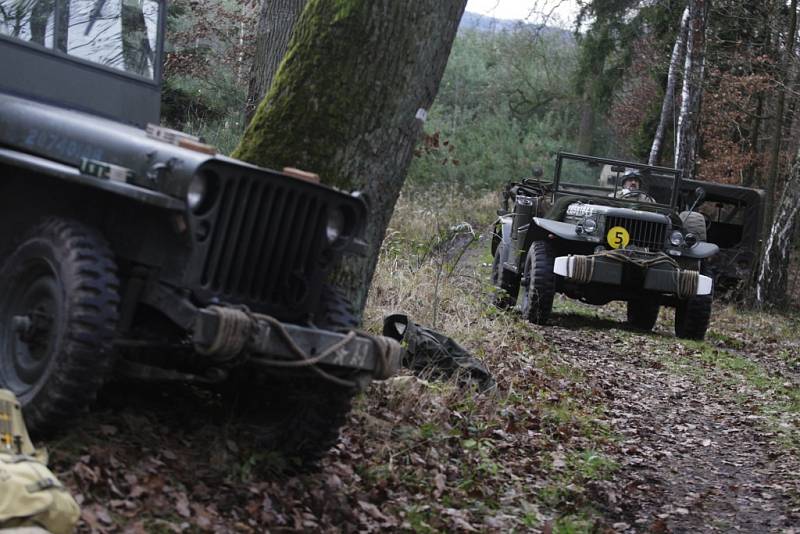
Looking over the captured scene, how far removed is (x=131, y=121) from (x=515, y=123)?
27.7 metres

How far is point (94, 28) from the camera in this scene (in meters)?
5.70

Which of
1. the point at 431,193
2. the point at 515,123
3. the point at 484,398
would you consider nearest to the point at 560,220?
the point at 484,398

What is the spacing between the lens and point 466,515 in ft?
16.9

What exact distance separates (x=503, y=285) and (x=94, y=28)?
327 inches

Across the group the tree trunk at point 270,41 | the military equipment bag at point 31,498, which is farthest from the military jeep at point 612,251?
the military equipment bag at point 31,498

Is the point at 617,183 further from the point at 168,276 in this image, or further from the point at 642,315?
the point at 168,276

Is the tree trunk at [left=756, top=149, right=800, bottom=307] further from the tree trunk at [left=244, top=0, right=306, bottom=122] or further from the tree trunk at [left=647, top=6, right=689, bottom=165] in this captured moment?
the tree trunk at [left=244, top=0, right=306, bottom=122]

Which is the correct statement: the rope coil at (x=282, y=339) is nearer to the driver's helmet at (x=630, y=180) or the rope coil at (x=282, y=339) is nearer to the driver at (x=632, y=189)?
the driver at (x=632, y=189)

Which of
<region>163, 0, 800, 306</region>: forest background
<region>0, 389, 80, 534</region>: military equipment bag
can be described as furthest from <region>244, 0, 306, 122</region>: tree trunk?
<region>0, 389, 80, 534</region>: military equipment bag

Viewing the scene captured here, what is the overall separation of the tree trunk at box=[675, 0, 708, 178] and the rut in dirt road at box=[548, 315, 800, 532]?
10293 millimetres

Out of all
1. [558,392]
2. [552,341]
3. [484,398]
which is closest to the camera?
[484,398]

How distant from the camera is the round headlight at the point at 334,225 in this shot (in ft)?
15.0

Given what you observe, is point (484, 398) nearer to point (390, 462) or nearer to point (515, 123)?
point (390, 462)

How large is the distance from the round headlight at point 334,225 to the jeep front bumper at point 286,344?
0.40 metres
